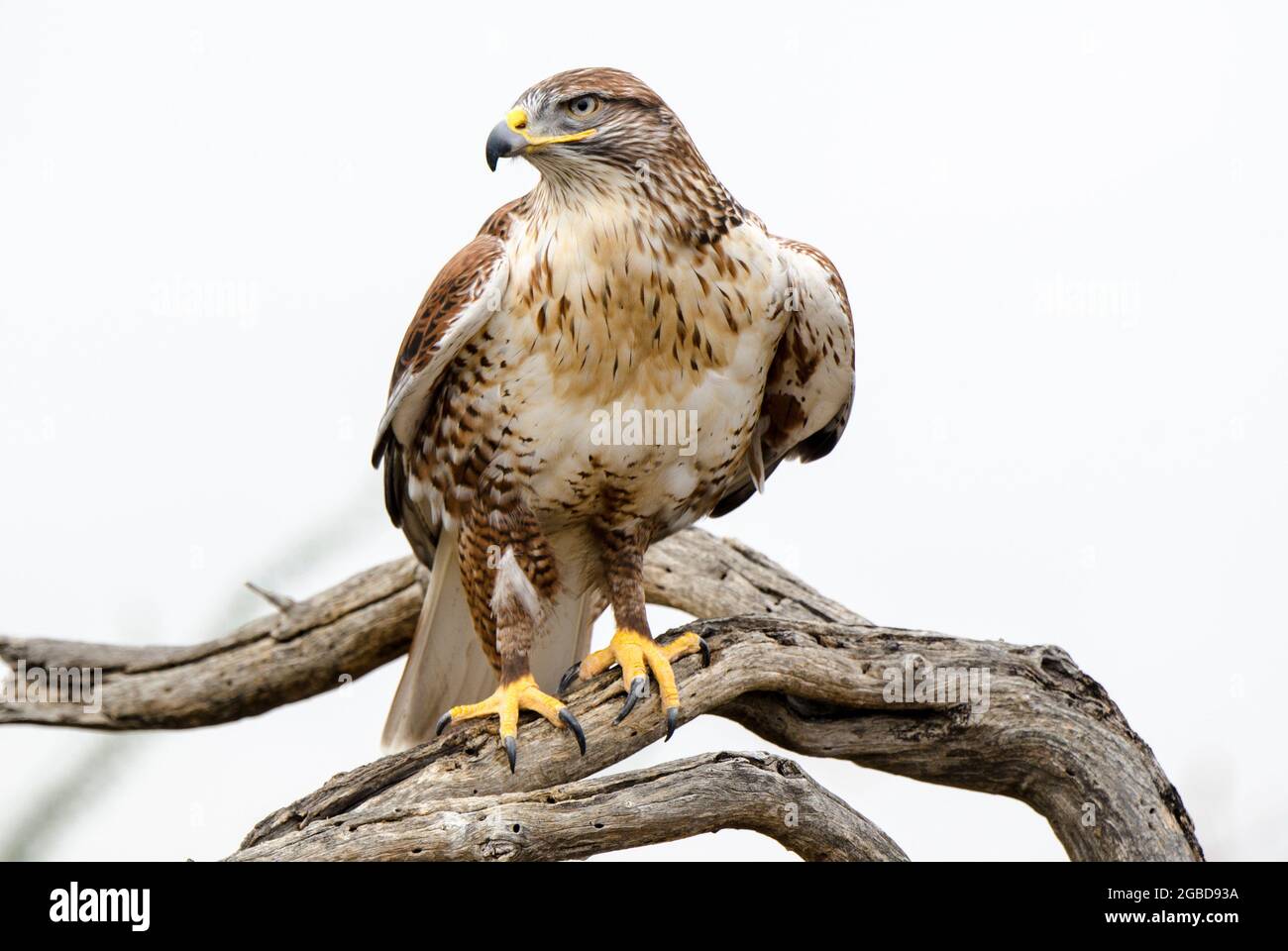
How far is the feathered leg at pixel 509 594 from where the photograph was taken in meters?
3.69

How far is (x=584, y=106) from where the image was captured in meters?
3.46

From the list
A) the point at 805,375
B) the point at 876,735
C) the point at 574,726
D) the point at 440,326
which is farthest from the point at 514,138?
the point at 876,735

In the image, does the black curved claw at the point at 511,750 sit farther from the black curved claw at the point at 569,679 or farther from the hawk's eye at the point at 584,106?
the hawk's eye at the point at 584,106

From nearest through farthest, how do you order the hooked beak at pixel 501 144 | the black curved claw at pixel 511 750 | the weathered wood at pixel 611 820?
the weathered wood at pixel 611 820
the hooked beak at pixel 501 144
the black curved claw at pixel 511 750

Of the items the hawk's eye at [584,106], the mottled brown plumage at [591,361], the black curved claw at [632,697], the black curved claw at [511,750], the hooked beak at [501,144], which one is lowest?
the black curved claw at [511,750]

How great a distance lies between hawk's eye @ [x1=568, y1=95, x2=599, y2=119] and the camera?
3445 millimetres

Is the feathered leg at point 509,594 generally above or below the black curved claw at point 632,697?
above

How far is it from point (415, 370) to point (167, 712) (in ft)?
8.55

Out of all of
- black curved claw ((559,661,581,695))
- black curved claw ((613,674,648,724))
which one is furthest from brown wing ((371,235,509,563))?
black curved claw ((613,674,648,724))

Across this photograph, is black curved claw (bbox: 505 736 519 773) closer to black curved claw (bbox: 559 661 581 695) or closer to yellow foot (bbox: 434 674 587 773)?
yellow foot (bbox: 434 674 587 773)

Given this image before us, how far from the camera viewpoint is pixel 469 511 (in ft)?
12.4

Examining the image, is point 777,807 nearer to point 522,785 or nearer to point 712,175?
point 522,785

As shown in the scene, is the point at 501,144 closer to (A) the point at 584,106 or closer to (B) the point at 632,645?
(A) the point at 584,106

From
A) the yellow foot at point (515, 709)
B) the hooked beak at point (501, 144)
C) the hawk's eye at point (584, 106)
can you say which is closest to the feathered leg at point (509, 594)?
the yellow foot at point (515, 709)
